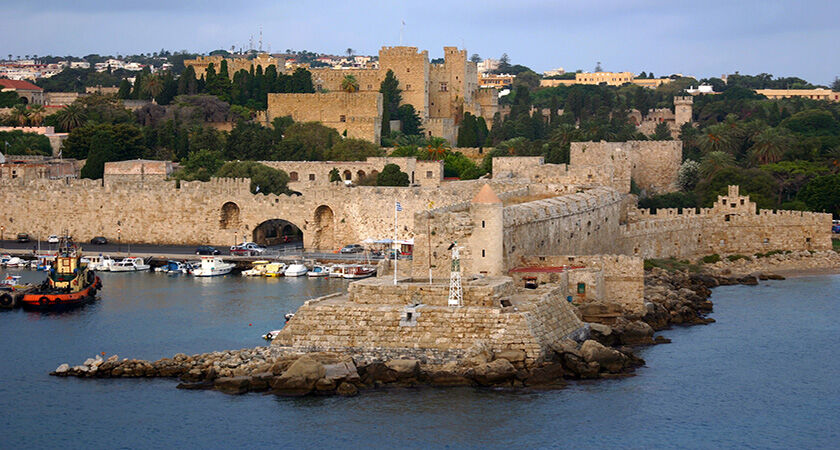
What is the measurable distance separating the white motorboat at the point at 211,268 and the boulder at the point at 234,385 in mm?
15943

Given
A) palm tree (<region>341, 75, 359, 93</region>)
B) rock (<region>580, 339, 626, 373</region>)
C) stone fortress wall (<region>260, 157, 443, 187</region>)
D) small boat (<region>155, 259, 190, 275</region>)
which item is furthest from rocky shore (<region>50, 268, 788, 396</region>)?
palm tree (<region>341, 75, 359, 93</region>)

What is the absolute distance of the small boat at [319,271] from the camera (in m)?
42.8

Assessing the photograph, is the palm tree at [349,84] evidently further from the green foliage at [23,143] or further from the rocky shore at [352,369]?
the rocky shore at [352,369]

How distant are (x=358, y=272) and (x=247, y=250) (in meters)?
5.55

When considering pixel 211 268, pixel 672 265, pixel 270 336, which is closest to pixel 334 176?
pixel 211 268

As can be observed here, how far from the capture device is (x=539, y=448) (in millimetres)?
24672

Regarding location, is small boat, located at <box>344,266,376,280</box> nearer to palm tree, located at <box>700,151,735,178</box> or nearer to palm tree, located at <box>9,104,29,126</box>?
palm tree, located at <box>700,151,735,178</box>

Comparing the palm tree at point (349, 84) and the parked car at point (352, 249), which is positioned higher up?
the palm tree at point (349, 84)

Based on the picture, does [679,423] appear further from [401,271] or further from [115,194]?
[115,194]

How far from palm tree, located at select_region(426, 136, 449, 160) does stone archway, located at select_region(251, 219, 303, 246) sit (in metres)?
8.59

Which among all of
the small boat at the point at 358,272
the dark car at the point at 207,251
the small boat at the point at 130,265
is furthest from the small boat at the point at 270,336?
the dark car at the point at 207,251

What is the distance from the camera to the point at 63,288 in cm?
3781

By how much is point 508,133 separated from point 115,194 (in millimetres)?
24157

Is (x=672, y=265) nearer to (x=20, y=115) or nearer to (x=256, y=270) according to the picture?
(x=256, y=270)
